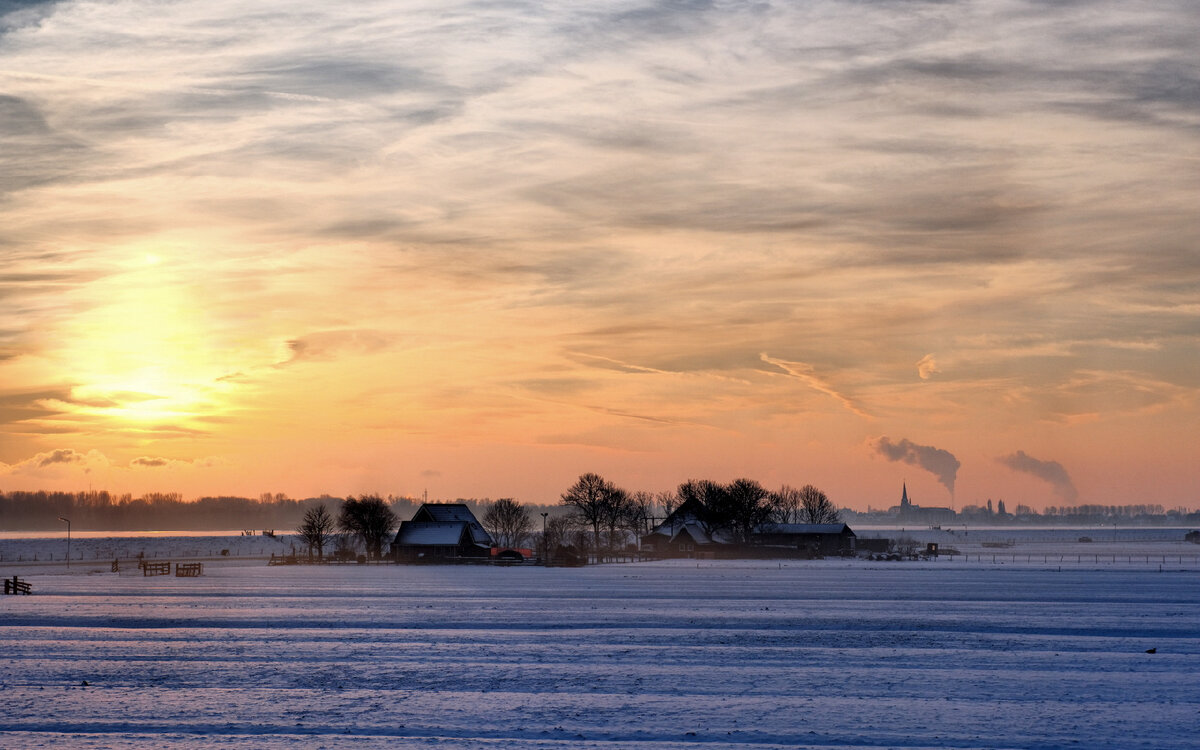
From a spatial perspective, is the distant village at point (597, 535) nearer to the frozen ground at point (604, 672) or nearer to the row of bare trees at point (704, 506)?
the row of bare trees at point (704, 506)

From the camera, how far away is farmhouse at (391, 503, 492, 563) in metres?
142

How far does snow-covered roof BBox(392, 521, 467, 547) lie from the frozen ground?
80600 millimetres

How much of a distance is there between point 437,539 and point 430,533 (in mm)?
2063

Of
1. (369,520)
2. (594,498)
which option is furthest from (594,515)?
(369,520)

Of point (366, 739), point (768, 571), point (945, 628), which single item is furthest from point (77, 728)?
point (768, 571)

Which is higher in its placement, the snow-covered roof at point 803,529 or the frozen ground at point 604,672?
the snow-covered roof at point 803,529

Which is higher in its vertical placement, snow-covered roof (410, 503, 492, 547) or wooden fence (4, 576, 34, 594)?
snow-covered roof (410, 503, 492, 547)

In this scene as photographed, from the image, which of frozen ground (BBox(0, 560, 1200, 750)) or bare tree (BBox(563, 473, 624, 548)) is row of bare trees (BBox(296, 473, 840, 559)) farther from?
frozen ground (BBox(0, 560, 1200, 750))

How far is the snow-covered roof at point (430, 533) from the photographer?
144000 millimetres

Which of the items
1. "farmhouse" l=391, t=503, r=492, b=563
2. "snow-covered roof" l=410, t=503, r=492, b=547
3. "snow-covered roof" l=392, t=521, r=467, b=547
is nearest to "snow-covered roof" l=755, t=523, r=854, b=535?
"snow-covered roof" l=410, t=503, r=492, b=547

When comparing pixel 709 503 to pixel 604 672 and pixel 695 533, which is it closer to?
pixel 695 533

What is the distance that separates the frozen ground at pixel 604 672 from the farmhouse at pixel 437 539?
7874 cm

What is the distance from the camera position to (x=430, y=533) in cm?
14612

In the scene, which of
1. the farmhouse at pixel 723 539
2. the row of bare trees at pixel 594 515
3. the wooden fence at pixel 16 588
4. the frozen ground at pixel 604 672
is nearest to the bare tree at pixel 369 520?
the row of bare trees at pixel 594 515
